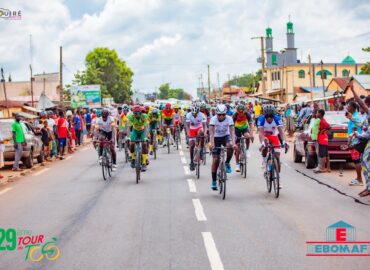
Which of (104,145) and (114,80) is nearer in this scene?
(104,145)

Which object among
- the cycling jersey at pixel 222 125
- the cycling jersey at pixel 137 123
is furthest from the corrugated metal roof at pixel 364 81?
the cycling jersey at pixel 222 125

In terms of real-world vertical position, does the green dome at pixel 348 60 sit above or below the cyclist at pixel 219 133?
above

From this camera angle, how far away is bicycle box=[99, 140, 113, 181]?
16263 millimetres

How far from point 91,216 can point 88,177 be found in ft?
22.8

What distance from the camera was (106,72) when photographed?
101m

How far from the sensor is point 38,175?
18.7m

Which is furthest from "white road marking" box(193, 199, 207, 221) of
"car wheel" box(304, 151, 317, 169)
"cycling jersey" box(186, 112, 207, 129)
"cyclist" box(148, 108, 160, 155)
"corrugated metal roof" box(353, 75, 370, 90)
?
"corrugated metal roof" box(353, 75, 370, 90)

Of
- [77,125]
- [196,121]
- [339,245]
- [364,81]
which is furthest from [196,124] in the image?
[364,81]

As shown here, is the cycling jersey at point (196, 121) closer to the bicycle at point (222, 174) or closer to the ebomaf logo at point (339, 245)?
the bicycle at point (222, 174)

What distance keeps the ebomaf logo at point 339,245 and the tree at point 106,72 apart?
8850 cm

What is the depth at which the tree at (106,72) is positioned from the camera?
96.4 metres

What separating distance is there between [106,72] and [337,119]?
3364 inches

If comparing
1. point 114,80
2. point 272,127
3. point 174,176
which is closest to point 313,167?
point 174,176

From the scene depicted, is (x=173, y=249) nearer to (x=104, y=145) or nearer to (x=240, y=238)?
(x=240, y=238)
